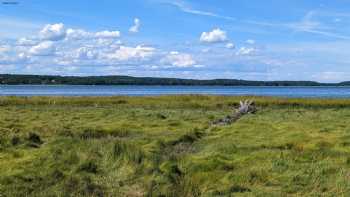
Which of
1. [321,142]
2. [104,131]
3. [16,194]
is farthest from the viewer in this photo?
[104,131]

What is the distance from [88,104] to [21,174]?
47346 mm

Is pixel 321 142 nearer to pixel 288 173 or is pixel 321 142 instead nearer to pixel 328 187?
Answer: pixel 288 173

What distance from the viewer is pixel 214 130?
2847cm

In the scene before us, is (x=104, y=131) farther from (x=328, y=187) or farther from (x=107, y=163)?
(x=328, y=187)

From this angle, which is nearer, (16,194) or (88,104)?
(16,194)

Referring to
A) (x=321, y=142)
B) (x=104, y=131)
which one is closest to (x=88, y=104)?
(x=104, y=131)

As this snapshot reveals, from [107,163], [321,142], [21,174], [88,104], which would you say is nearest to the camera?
[21,174]

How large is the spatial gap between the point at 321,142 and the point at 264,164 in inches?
259

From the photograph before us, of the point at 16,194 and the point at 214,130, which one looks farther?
the point at 214,130

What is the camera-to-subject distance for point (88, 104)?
61438 millimetres

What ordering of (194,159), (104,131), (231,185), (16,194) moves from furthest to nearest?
(104,131) < (194,159) < (231,185) < (16,194)

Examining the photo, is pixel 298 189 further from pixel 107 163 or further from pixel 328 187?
pixel 107 163

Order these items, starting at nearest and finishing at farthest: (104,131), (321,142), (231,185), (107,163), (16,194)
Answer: (16,194) < (231,185) < (107,163) < (321,142) < (104,131)

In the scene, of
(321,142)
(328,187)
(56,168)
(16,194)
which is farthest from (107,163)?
(321,142)
